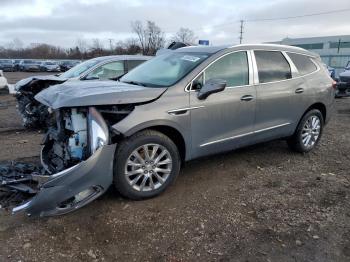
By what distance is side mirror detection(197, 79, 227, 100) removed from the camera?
4180 mm

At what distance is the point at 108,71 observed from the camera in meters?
8.53

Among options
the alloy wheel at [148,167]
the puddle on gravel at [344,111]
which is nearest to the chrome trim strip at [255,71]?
the alloy wheel at [148,167]

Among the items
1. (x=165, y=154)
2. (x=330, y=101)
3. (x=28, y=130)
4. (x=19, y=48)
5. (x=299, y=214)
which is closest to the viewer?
(x=299, y=214)

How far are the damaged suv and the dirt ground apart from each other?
275mm

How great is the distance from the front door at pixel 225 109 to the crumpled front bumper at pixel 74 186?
121 centimetres

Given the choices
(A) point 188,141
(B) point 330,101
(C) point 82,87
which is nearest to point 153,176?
(A) point 188,141

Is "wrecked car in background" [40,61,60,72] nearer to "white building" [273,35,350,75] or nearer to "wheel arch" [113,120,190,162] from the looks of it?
"white building" [273,35,350,75]

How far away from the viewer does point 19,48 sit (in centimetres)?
9462

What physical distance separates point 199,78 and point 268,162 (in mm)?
2049

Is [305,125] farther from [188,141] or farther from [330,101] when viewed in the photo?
[188,141]

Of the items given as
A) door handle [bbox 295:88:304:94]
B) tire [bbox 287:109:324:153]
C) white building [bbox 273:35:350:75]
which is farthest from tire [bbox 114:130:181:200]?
white building [bbox 273:35:350:75]

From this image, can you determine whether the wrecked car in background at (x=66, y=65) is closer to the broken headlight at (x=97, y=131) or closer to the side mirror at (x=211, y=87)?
the side mirror at (x=211, y=87)

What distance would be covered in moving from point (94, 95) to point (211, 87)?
4.54 ft

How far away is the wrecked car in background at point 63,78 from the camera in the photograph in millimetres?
7000
